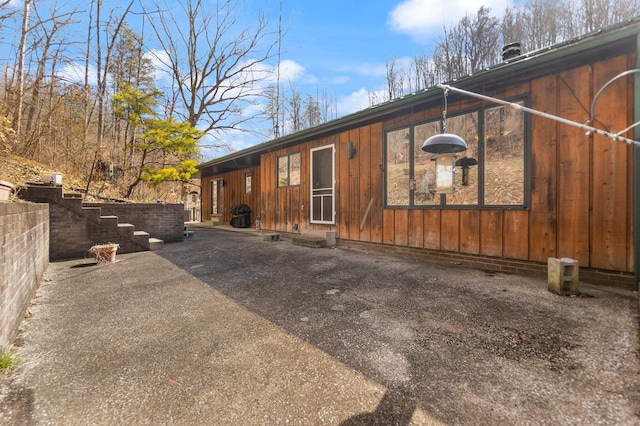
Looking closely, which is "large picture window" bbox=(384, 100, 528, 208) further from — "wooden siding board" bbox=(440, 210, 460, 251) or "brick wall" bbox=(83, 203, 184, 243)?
"brick wall" bbox=(83, 203, 184, 243)

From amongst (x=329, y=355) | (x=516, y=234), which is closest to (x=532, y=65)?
(x=516, y=234)

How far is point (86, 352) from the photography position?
200 centimetres

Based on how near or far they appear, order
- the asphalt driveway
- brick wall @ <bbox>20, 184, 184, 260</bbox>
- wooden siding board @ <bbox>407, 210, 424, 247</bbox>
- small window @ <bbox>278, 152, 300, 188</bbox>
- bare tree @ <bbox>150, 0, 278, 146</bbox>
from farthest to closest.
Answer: bare tree @ <bbox>150, 0, 278, 146</bbox>
small window @ <bbox>278, 152, 300, 188</bbox>
brick wall @ <bbox>20, 184, 184, 260</bbox>
wooden siding board @ <bbox>407, 210, 424, 247</bbox>
the asphalt driveway

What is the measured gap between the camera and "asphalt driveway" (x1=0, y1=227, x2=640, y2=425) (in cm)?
139

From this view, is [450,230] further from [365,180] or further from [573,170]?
[365,180]

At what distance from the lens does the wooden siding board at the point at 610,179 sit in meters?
3.21

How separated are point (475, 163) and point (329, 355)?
12.6 feet

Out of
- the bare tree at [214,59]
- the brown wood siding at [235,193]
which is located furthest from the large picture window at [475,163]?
the bare tree at [214,59]

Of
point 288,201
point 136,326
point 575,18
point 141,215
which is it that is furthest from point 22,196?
point 575,18

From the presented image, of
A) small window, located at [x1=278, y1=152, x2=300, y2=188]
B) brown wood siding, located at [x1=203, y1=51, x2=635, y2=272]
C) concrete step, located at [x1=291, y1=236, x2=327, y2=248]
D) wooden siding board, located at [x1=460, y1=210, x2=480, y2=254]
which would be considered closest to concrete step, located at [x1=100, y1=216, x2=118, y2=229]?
concrete step, located at [x1=291, y1=236, x2=327, y2=248]

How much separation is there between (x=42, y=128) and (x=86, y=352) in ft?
29.2

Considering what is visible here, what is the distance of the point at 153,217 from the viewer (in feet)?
23.2

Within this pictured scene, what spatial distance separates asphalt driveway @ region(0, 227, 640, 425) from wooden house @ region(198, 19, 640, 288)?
2.40ft

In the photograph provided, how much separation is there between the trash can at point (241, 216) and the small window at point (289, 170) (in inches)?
134
